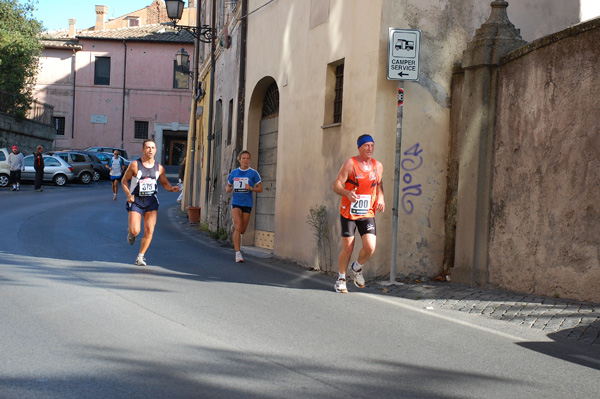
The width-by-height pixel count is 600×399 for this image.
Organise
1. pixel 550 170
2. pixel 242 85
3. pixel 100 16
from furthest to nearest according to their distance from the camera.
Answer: pixel 100 16 < pixel 242 85 < pixel 550 170

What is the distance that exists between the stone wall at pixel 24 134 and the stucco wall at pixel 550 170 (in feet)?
108

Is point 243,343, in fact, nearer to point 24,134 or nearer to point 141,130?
point 24,134

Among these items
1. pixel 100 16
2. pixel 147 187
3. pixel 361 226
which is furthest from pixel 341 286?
pixel 100 16

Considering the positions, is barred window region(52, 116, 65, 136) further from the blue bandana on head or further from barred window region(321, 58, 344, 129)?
the blue bandana on head

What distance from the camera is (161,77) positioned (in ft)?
174

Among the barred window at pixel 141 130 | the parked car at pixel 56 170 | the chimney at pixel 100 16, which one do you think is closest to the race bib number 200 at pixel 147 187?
the parked car at pixel 56 170

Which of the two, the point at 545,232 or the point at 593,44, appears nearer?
the point at 593,44

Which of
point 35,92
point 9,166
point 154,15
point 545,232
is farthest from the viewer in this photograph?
point 154,15

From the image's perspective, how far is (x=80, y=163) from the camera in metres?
39.6

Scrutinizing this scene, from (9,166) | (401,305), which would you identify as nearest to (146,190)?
(401,305)

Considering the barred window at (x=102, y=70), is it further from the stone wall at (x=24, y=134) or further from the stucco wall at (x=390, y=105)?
the stucco wall at (x=390, y=105)

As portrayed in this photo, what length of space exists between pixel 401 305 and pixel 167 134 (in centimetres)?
4696

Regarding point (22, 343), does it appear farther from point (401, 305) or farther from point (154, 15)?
point (154, 15)

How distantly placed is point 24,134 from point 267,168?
2975 cm
